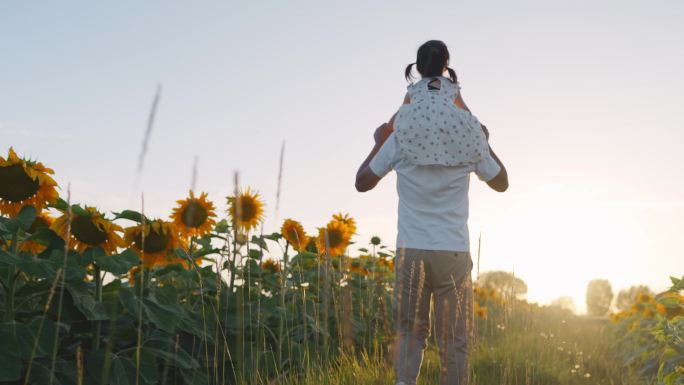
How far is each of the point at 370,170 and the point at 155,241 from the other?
4.12ft

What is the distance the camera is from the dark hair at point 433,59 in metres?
3.57

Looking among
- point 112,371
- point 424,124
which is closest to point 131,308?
point 112,371

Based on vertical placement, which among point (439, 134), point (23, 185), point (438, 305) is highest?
point (439, 134)

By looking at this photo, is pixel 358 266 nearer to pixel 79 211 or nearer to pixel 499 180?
pixel 499 180

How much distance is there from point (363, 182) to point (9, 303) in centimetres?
189

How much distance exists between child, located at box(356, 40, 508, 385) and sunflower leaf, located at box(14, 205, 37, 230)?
1.76 meters

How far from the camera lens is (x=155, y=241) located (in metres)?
3.56

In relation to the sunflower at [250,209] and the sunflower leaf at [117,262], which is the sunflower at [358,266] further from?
the sunflower leaf at [117,262]

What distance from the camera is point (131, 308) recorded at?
10.3 feet

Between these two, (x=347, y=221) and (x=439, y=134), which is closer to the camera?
(x=439, y=134)

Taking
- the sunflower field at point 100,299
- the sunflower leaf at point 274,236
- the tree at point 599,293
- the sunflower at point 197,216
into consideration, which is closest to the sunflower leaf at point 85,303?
the sunflower field at point 100,299

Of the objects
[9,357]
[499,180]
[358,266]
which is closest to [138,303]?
[9,357]

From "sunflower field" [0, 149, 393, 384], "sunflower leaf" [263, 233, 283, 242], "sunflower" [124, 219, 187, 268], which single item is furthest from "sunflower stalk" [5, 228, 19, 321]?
"sunflower leaf" [263, 233, 283, 242]

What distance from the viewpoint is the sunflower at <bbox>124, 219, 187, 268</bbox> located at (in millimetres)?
3562
